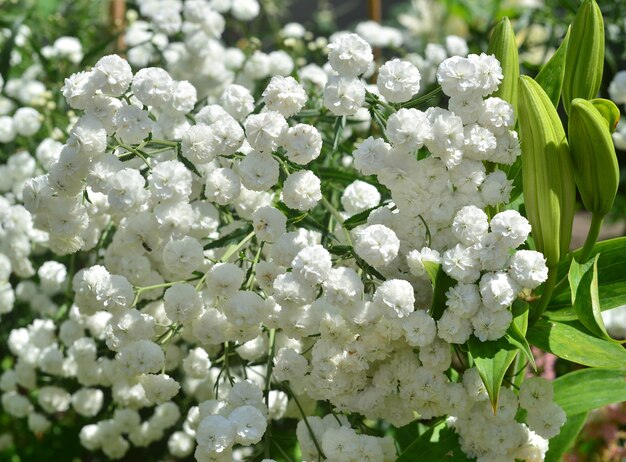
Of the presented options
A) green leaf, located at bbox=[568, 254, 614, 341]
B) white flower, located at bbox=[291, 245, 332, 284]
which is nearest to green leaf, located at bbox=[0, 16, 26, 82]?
white flower, located at bbox=[291, 245, 332, 284]

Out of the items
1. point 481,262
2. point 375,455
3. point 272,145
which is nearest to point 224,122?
point 272,145

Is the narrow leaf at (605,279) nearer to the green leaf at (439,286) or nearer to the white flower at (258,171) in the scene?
the green leaf at (439,286)

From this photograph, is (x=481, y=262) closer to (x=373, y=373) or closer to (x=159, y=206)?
(x=373, y=373)

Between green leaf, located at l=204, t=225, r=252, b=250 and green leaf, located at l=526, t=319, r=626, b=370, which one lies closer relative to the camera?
green leaf, located at l=526, t=319, r=626, b=370

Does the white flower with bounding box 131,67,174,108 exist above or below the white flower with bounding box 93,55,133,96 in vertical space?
below

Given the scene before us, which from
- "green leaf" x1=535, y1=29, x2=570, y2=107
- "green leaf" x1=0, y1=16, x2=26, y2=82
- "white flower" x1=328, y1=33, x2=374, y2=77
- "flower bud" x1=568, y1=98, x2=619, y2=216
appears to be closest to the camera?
"flower bud" x1=568, y1=98, x2=619, y2=216

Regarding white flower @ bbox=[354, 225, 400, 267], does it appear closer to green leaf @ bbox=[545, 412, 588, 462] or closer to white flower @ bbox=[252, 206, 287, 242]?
white flower @ bbox=[252, 206, 287, 242]
